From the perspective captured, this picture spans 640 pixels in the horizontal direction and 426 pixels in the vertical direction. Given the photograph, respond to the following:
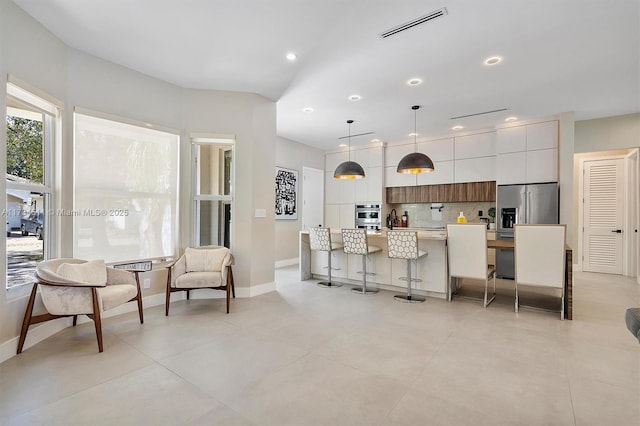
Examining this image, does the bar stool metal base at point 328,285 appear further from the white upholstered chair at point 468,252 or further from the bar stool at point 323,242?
the white upholstered chair at point 468,252

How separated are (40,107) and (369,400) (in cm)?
383

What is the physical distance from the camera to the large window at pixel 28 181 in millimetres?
2732

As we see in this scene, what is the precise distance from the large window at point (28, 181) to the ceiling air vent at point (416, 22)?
130 inches

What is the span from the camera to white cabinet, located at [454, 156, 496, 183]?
6270 mm

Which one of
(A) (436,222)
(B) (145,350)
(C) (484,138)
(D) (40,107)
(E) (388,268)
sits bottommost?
(B) (145,350)

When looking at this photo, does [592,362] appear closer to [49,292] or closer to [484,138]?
[49,292]

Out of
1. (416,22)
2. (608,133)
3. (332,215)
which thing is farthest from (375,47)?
(332,215)

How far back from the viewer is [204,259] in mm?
4008

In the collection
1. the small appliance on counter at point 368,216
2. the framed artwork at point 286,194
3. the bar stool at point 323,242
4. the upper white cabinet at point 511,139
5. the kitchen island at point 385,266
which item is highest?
the upper white cabinet at point 511,139

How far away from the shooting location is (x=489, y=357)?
255cm

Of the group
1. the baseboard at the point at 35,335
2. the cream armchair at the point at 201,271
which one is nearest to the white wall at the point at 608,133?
the cream armchair at the point at 201,271

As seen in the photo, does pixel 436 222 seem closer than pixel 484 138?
No

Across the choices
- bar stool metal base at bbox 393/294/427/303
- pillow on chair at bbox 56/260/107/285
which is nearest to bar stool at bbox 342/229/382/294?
bar stool metal base at bbox 393/294/427/303

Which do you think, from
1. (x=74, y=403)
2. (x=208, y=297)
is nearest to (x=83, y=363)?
(x=74, y=403)
